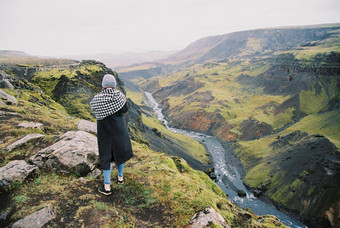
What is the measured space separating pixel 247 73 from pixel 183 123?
276 ft

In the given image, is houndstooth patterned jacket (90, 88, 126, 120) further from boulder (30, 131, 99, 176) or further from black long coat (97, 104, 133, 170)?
boulder (30, 131, 99, 176)

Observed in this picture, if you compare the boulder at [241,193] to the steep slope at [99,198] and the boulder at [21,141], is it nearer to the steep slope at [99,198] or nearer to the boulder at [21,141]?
the steep slope at [99,198]

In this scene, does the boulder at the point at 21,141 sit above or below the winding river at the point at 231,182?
above

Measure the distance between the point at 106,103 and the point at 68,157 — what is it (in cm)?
433

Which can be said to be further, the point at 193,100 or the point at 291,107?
the point at 193,100

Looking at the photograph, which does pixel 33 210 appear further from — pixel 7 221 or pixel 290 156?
pixel 290 156

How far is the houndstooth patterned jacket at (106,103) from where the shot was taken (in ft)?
25.5

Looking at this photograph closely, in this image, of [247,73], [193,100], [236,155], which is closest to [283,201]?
[236,155]

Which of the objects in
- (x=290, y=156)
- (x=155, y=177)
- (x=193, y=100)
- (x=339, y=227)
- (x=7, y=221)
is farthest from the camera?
(x=193, y=100)

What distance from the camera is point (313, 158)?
55188mm

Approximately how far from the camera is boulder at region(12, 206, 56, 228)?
6.55 metres

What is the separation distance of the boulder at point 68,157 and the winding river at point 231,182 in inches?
1985

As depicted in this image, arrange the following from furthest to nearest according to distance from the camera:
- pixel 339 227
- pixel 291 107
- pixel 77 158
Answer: pixel 291 107
pixel 339 227
pixel 77 158

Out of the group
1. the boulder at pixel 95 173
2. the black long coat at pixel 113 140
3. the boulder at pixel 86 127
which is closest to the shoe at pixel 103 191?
the black long coat at pixel 113 140
